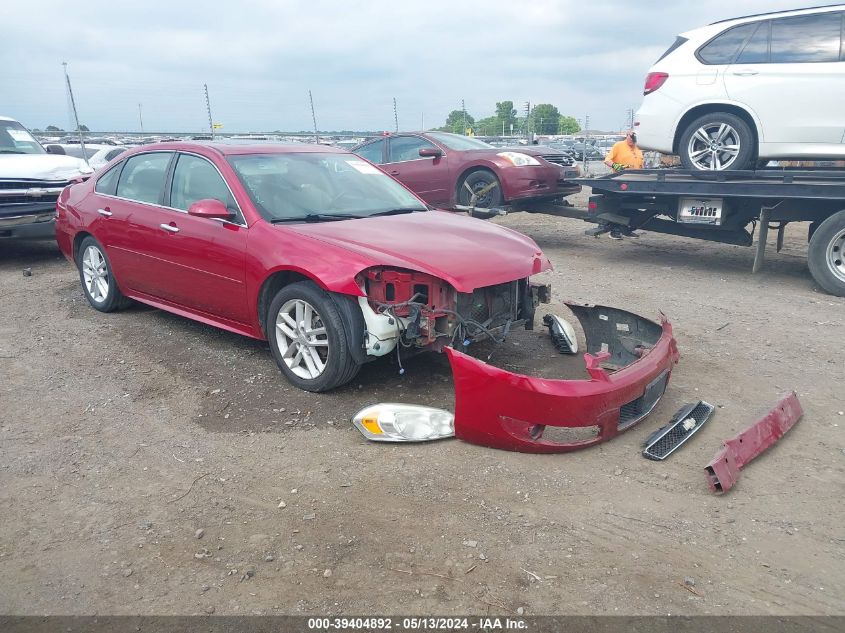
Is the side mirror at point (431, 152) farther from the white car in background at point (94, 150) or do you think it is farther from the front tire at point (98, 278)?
the front tire at point (98, 278)

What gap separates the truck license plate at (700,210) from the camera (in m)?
8.05

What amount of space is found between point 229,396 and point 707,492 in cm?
295

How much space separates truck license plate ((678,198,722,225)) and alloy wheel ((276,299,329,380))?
5.42 m

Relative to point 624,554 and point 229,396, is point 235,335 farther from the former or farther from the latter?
point 624,554

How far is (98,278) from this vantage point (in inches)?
258

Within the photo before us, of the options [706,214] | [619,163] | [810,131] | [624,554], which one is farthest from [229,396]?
[619,163]

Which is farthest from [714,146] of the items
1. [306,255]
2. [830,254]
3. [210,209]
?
[210,209]

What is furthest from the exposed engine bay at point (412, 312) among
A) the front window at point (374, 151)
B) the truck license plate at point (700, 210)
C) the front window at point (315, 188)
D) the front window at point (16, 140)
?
the front window at point (16, 140)

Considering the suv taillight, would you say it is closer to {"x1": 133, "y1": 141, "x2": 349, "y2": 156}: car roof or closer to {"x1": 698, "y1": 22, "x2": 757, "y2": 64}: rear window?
{"x1": 698, "y1": 22, "x2": 757, "y2": 64}: rear window

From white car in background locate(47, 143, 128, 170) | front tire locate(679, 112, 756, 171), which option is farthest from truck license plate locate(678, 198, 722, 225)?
white car in background locate(47, 143, 128, 170)

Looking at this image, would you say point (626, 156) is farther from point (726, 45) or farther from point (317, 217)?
point (317, 217)

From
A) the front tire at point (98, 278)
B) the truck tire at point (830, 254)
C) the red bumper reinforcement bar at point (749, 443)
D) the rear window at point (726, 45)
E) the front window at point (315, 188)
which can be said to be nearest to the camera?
the red bumper reinforcement bar at point (749, 443)

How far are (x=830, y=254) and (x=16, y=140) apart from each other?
10752 mm

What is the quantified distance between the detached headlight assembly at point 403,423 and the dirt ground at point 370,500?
8 cm
